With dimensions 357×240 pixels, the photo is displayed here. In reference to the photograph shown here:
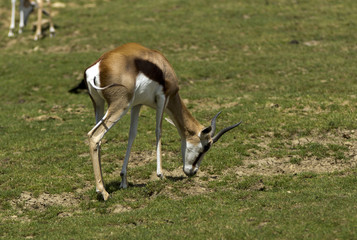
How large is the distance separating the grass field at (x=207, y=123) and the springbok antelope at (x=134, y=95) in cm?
66

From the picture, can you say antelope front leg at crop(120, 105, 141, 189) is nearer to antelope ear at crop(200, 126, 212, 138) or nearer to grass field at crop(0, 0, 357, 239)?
grass field at crop(0, 0, 357, 239)

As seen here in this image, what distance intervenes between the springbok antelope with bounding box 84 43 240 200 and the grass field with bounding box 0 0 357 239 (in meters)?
0.66

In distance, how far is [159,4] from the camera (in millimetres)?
30938

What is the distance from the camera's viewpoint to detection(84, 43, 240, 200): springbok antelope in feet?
30.4

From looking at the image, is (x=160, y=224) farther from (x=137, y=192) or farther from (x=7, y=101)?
(x=7, y=101)

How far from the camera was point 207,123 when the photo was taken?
14680 millimetres

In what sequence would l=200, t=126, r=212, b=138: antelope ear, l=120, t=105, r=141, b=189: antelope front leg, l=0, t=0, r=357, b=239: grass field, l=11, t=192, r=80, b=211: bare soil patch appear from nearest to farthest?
l=0, t=0, r=357, b=239: grass field < l=11, t=192, r=80, b=211: bare soil patch < l=120, t=105, r=141, b=189: antelope front leg < l=200, t=126, r=212, b=138: antelope ear

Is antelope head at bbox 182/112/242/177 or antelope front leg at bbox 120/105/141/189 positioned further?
antelope head at bbox 182/112/242/177

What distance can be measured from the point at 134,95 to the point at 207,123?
5.38 m

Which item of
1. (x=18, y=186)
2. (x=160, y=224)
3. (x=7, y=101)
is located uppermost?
(x=160, y=224)

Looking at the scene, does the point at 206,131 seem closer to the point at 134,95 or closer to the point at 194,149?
the point at 194,149

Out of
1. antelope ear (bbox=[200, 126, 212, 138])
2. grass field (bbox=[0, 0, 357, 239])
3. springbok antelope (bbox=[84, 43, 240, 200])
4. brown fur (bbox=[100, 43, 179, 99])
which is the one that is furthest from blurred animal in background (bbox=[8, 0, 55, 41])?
antelope ear (bbox=[200, 126, 212, 138])

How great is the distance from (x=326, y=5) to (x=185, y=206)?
23.7 metres

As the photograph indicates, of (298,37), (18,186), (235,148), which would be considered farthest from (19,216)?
(298,37)
